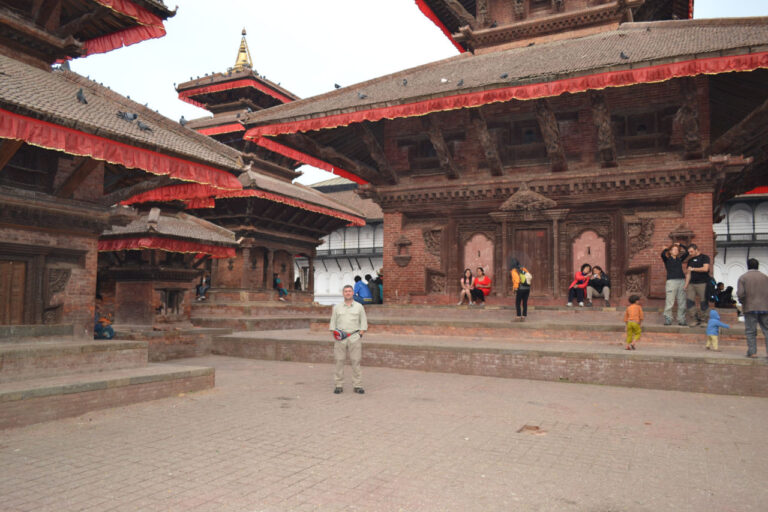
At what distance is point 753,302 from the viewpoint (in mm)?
7734

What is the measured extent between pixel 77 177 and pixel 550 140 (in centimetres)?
955

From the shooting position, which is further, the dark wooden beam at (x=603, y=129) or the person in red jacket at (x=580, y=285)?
the person in red jacket at (x=580, y=285)

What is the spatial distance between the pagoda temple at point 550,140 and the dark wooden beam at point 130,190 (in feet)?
15.9

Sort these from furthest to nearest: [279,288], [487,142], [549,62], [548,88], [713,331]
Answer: [279,288] < [487,142] < [549,62] < [548,88] < [713,331]

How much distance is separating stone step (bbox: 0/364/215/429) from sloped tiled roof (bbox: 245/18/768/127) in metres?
7.39

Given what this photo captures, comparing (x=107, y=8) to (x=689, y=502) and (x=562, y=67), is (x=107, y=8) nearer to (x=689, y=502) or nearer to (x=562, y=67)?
(x=562, y=67)

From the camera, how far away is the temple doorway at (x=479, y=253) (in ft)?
45.8

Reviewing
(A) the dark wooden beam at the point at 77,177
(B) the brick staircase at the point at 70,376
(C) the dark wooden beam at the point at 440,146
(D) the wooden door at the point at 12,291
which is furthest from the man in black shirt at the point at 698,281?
(D) the wooden door at the point at 12,291

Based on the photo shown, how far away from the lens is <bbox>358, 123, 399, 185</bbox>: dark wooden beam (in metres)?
13.7

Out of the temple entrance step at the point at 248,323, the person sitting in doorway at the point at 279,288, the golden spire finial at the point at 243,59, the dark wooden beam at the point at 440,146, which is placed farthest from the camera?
the golden spire finial at the point at 243,59

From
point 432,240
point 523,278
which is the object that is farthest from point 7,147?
point 432,240

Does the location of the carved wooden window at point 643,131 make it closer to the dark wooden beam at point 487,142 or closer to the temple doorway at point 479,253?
the dark wooden beam at point 487,142

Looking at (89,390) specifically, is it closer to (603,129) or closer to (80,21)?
(80,21)

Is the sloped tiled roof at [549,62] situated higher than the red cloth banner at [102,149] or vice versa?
the sloped tiled roof at [549,62]
